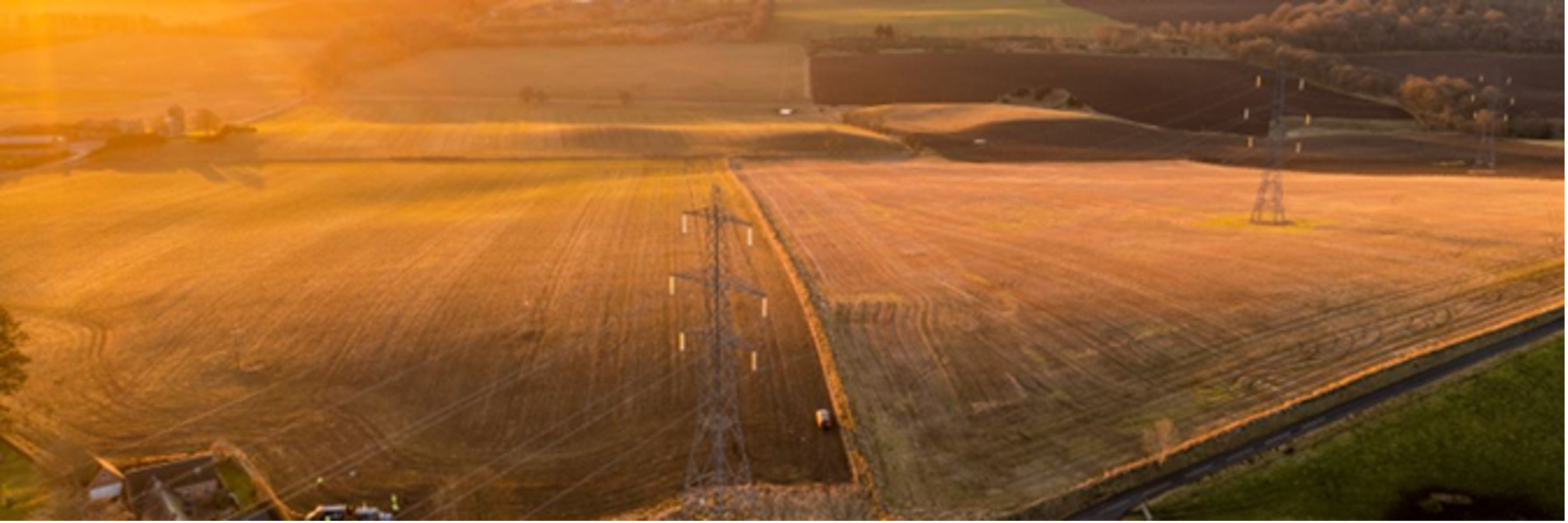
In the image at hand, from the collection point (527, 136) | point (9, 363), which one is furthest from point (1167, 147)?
point (9, 363)

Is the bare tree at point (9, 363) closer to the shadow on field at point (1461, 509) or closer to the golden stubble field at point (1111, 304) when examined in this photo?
the golden stubble field at point (1111, 304)

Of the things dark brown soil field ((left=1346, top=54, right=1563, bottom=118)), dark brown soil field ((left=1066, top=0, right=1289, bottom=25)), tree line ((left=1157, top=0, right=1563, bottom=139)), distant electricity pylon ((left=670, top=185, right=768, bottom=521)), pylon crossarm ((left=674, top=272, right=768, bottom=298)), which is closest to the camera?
distant electricity pylon ((left=670, top=185, right=768, bottom=521))

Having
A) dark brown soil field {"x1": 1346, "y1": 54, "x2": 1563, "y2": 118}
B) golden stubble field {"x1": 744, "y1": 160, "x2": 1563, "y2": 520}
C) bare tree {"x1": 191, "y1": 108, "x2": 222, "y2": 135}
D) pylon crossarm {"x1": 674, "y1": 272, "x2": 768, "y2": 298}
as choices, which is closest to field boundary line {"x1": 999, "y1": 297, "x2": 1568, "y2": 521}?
golden stubble field {"x1": 744, "y1": 160, "x2": 1563, "y2": 520}

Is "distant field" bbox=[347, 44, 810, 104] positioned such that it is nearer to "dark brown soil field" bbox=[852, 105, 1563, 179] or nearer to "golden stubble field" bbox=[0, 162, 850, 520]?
"dark brown soil field" bbox=[852, 105, 1563, 179]

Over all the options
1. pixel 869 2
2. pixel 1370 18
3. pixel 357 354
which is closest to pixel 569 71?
pixel 869 2

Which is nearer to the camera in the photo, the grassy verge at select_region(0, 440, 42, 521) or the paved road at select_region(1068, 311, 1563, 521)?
the grassy verge at select_region(0, 440, 42, 521)

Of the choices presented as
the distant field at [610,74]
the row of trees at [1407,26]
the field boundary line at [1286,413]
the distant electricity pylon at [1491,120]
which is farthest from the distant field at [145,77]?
the distant electricity pylon at [1491,120]

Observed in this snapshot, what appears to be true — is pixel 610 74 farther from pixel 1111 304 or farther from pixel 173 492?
pixel 173 492
